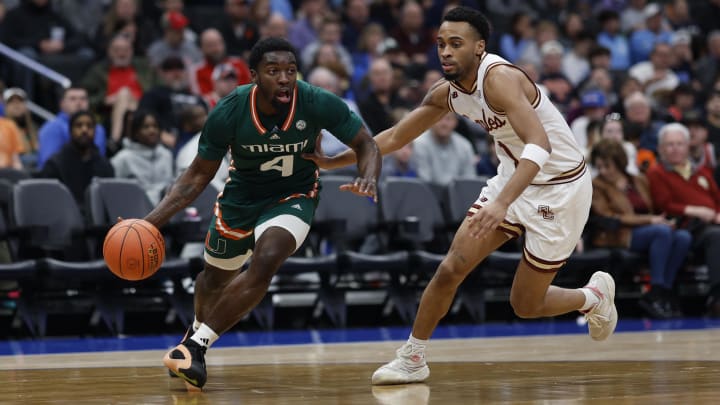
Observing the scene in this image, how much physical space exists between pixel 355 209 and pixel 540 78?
4.24 meters

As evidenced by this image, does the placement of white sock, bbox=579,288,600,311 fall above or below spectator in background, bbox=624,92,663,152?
below

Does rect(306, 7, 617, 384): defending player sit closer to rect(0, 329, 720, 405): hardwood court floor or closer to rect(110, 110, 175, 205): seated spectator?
rect(0, 329, 720, 405): hardwood court floor

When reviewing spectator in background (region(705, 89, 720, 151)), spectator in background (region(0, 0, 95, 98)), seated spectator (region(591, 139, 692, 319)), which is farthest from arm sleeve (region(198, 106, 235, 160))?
spectator in background (region(705, 89, 720, 151))

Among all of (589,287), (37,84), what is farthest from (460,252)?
(37,84)

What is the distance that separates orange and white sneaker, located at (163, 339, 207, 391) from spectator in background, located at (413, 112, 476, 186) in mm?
5807

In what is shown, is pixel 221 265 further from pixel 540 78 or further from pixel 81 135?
pixel 540 78

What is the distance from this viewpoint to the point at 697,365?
677 cm

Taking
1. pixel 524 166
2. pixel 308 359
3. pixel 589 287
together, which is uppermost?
pixel 524 166

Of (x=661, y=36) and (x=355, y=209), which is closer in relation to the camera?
(x=355, y=209)

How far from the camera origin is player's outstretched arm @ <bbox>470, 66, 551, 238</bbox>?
17.5 ft

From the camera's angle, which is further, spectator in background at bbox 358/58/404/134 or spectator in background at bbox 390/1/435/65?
spectator in background at bbox 390/1/435/65

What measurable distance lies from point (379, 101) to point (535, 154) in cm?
667

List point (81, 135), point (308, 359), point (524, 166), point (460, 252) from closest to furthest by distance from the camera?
point (524, 166)
point (460, 252)
point (308, 359)
point (81, 135)

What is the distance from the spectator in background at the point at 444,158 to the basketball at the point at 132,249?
562cm
